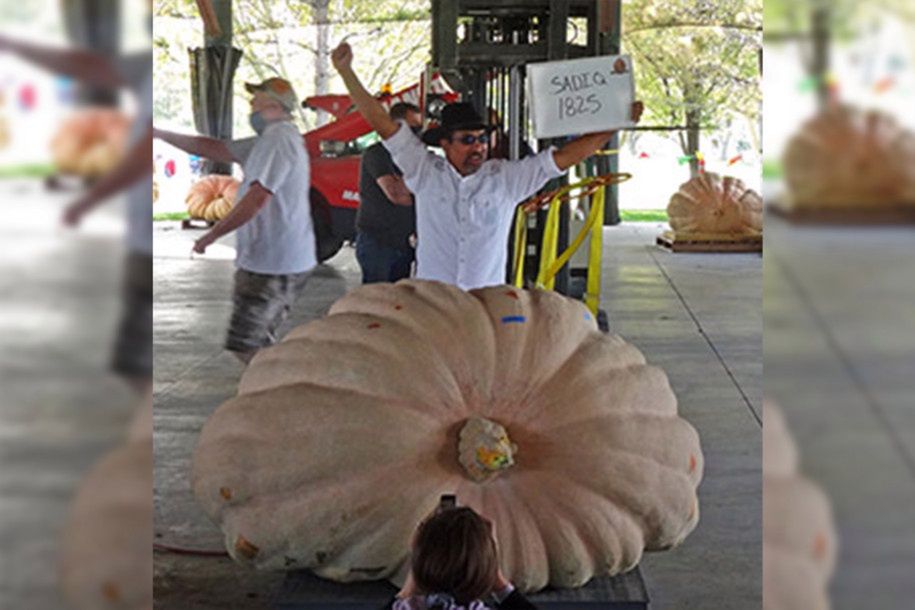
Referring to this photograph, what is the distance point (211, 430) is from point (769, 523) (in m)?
3.08

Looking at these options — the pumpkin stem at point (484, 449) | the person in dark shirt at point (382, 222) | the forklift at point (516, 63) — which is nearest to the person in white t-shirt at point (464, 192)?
the pumpkin stem at point (484, 449)

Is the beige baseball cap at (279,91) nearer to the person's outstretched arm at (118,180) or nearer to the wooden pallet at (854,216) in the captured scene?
the person's outstretched arm at (118,180)

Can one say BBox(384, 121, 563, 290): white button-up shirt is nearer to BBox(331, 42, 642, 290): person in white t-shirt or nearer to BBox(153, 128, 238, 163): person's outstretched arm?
BBox(331, 42, 642, 290): person in white t-shirt

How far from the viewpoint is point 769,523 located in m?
0.98

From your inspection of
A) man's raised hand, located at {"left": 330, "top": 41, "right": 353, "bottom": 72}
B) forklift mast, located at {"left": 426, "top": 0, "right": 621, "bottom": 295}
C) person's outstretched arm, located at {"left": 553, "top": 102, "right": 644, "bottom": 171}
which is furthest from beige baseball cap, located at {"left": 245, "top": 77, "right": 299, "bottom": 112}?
forklift mast, located at {"left": 426, "top": 0, "right": 621, "bottom": 295}

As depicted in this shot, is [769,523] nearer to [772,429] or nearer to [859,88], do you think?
[772,429]

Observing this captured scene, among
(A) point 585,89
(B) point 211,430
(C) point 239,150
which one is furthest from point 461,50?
(B) point 211,430

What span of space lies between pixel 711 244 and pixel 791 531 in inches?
653

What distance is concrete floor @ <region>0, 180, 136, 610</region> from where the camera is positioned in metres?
0.85

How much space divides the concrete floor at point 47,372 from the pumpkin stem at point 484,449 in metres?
2.63

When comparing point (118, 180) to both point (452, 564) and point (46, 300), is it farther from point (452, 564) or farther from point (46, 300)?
point (452, 564)

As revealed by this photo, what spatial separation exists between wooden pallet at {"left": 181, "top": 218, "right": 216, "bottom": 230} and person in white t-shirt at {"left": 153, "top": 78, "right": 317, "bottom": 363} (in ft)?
39.8

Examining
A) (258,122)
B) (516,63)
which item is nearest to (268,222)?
(258,122)

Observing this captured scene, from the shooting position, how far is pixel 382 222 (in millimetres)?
8672
